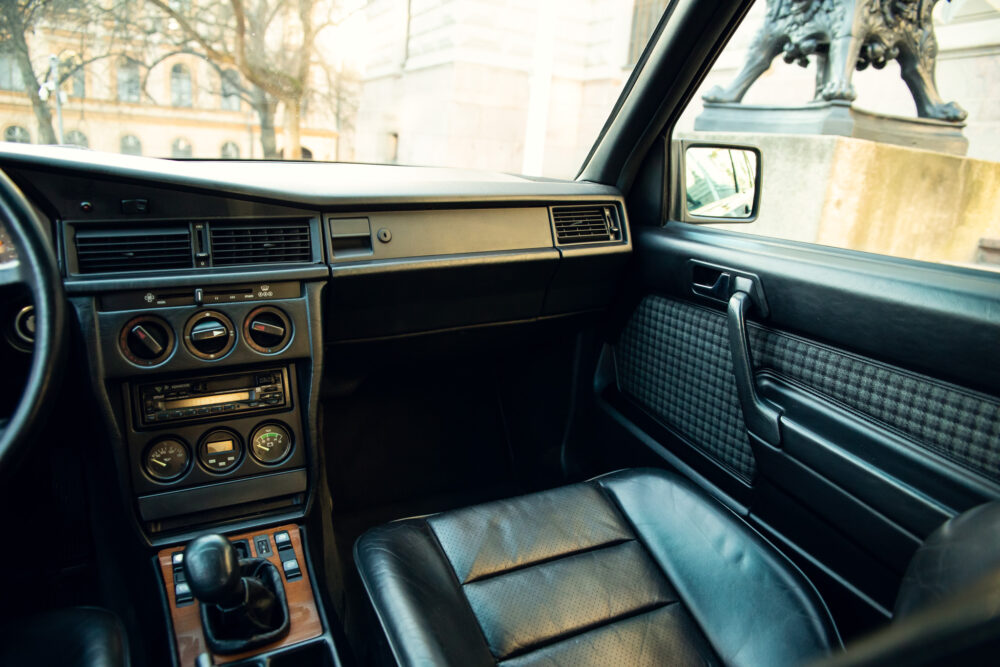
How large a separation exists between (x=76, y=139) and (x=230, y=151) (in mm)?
404

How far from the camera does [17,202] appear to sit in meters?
1.02

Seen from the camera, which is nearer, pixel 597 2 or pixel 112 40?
pixel 112 40

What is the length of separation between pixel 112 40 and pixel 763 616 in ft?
6.38

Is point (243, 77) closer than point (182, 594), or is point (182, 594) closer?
point (182, 594)

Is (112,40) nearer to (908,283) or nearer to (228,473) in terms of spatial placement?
(228,473)

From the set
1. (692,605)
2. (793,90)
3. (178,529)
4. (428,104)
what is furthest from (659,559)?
(793,90)

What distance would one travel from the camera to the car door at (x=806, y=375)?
1.17 m

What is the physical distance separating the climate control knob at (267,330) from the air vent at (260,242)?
0.38 ft

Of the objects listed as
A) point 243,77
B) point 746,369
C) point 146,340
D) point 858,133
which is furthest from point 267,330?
point 858,133

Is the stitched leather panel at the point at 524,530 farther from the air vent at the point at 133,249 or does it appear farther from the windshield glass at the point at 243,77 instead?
the windshield glass at the point at 243,77

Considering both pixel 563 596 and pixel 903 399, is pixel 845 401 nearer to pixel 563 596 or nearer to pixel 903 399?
pixel 903 399

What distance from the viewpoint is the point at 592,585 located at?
1.29m

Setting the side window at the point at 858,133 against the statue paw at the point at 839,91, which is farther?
the statue paw at the point at 839,91

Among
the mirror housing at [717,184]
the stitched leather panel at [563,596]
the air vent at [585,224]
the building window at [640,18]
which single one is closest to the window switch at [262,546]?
the stitched leather panel at [563,596]
